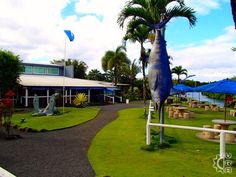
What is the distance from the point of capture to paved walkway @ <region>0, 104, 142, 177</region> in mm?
8609

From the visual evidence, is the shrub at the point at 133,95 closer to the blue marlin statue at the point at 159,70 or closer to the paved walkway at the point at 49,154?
the paved walkway at the point at 49,154

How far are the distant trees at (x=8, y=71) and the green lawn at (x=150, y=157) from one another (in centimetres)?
1721

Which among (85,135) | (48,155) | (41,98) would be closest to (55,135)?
(85,135)

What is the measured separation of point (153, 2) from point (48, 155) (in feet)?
22.8

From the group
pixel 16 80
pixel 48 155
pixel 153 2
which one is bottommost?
pixel 48 155

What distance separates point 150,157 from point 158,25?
4.25 meters

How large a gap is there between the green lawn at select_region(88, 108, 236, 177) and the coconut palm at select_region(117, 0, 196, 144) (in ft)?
4.20

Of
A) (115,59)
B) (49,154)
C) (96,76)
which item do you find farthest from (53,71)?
(49,154)

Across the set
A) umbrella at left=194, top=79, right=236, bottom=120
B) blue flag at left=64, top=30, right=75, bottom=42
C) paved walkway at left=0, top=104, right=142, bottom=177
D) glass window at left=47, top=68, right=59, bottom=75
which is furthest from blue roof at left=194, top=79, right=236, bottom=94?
glass window at left=47, top=68, right=59, bottom=75

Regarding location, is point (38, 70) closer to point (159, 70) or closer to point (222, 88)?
point (222, 88)

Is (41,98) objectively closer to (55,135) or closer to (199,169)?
(55,135)

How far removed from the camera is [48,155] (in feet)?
34.9

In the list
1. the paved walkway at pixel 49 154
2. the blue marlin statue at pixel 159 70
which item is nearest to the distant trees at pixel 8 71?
the paved walkway at pixel 49 154

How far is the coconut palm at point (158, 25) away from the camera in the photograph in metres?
10.2
